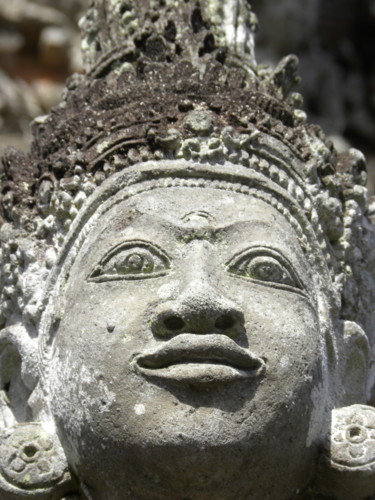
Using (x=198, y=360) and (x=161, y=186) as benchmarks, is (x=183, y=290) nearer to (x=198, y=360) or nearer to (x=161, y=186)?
(x=198, y=360)

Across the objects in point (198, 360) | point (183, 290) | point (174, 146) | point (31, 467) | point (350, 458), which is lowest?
point (31, 467)

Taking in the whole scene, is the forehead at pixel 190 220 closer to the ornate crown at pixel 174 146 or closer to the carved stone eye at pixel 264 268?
the carved stone eye at pixel 264 268

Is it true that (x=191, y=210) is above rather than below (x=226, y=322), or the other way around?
above

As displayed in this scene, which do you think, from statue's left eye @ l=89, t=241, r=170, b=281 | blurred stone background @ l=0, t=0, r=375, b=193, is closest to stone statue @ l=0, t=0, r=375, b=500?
statue's left eye @ l=89, t=241, r=170, b=281

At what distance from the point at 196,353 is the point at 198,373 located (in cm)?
7

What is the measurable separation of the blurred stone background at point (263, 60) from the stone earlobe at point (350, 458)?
4711 millimetres

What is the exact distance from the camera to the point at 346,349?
457cm

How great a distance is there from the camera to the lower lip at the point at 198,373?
3961mm

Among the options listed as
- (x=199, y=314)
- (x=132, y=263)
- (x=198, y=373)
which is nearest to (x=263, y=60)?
(x=132, y=263)

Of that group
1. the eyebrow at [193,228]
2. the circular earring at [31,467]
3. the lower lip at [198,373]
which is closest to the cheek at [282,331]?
the lower lip at [198,373]

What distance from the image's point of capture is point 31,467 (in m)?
4.17

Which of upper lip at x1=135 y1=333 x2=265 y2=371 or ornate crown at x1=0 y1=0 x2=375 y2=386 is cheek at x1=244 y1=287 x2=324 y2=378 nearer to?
upper lip at x1=135 y1=333 x2=265 y2=371

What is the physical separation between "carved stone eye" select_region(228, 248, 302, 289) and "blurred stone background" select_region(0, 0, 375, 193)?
4.62 meters

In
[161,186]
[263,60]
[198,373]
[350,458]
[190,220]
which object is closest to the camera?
[198,373]
